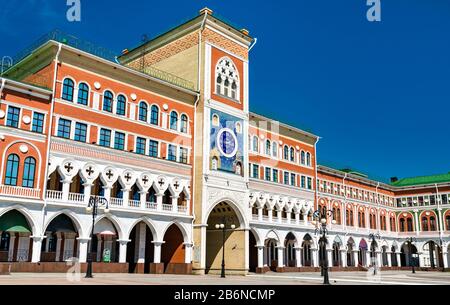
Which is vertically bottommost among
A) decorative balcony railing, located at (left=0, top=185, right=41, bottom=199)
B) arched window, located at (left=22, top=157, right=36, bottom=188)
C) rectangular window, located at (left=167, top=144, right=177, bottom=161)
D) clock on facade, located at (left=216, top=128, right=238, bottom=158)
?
decorative balcony railing, located at (left=0, top=185, right=41, bottom=199)

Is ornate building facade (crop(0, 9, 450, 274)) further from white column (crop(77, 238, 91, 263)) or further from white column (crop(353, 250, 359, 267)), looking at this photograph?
white column (crop(353, 250, 359, 267))

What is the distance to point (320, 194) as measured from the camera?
57938 millimetres

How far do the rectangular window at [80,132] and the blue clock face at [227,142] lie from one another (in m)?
12.8

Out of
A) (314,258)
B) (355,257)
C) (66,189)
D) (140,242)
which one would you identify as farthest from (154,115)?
(355,257)

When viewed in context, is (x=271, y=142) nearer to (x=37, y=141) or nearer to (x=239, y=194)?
(x=239, y=194)

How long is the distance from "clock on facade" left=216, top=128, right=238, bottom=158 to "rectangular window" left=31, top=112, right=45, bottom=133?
15.8m

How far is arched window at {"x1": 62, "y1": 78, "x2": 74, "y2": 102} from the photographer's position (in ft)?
104

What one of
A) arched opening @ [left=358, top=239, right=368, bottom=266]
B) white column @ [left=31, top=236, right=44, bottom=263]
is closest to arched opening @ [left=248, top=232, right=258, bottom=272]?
arched opening @ [left=358, top=239, right=368, bottom=266]

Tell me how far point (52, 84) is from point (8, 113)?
3632 millimetres

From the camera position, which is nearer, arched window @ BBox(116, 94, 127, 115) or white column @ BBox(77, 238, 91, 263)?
white column @ BBox(77, 238, 91, 263)

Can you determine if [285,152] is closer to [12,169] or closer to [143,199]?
[143,199]

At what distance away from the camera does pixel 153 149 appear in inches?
1452

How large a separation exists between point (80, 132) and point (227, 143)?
14.4m
